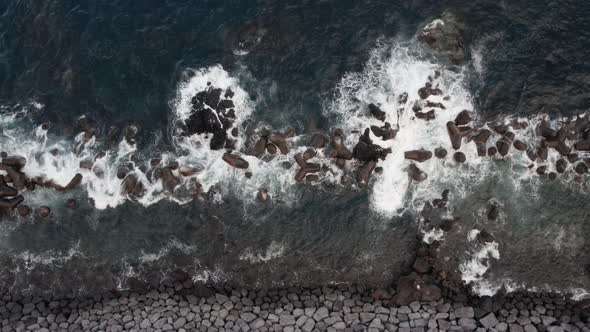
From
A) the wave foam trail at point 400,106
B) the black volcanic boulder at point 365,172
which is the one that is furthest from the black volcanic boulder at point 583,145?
the black volcanic boulder at point 365,172

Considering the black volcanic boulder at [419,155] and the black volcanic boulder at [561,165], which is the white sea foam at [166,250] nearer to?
the black volcanic boulder at [419,155]

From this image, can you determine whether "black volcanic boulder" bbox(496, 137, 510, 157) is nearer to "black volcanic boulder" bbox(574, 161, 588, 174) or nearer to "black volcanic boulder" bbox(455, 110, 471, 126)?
"black volcanic boulder" bbox(455, 110, 471, 126)

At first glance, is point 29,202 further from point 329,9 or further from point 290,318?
point 329,9

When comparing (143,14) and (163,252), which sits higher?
(143,14)

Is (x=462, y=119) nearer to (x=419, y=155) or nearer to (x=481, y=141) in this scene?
(x=481, y=141)

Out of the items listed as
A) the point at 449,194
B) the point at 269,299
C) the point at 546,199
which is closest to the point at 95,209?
the point at 269,299

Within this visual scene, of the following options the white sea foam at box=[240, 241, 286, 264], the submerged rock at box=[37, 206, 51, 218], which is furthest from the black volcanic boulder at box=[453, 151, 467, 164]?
the submerged rock at box=[37, 206, 51, 218]
